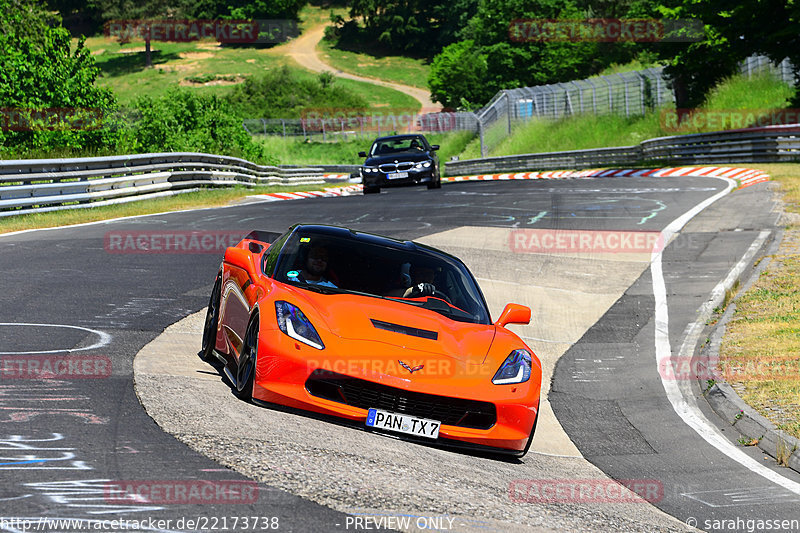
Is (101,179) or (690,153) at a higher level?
(101,179)

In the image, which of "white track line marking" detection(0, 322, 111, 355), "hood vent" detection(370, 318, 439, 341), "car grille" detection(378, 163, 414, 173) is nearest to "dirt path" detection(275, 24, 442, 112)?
"car grille" detection(378, 163, 414, 173)

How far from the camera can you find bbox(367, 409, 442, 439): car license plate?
6.35 m

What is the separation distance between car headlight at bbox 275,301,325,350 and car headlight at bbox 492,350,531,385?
1283 mm

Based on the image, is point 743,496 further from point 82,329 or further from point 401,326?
point 82,329

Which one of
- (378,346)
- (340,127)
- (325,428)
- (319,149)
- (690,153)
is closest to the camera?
(325,428)

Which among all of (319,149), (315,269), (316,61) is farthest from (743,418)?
(316,61)

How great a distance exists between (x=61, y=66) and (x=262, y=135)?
50.2 metres

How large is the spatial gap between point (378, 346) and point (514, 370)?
41.4 inches

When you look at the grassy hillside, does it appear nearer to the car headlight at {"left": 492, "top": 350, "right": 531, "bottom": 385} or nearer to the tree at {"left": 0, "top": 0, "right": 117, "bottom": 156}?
the tree at {"left": 0, "top": 0, "right": 117, "bottom": 156}

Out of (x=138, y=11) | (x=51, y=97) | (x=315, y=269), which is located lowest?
(x=315, y=269)

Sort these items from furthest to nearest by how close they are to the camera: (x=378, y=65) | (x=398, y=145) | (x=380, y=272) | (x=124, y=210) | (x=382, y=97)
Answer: (x=378, y=65) < (x=382, y=97) < (x=398, y=145) < (x=124, y=210) < (x=380, y=272)

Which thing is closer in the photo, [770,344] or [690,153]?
[770,344]

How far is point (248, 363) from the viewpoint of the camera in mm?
6773

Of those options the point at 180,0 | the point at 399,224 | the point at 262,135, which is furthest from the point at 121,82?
the point at 399,224
